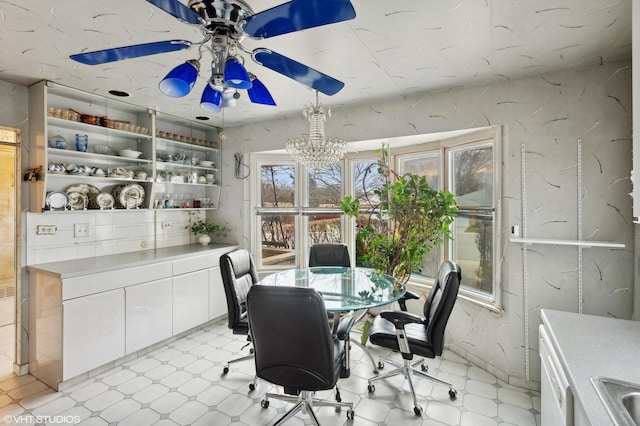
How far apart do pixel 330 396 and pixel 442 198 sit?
1.81 meters

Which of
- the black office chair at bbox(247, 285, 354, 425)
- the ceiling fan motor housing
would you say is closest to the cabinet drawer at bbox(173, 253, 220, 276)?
the black office chair at bbox(247, 285, 354, 425)

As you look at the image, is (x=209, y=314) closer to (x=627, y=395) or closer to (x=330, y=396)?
(x=330, y=396)

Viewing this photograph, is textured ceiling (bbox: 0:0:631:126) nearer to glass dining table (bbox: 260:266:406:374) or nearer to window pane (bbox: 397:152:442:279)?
window pane (bbox: 397:152:442:279)

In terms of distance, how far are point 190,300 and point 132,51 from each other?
8.89 feet

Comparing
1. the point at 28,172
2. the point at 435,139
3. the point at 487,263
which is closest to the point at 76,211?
the point at 28,172

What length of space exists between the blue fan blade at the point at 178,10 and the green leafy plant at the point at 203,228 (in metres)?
3.20

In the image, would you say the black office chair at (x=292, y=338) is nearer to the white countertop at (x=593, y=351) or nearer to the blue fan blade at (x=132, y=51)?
the white countertop at (x=593, y=351)

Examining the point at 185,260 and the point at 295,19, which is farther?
the point at 185,260

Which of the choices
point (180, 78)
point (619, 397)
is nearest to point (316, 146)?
point (180, 78)

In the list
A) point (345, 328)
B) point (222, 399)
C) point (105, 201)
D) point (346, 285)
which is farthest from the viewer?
point (105, 201)

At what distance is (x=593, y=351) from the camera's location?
138 cm

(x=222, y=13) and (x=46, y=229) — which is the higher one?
(x=222, y=13)

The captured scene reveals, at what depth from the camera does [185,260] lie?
3.35 metres

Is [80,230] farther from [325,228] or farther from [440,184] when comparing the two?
[440,184]
